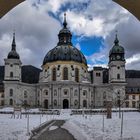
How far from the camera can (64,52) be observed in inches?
4200

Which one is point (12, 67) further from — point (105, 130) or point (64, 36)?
point (105, 130)

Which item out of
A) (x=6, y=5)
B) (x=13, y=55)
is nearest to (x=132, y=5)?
(x=6, y=5)

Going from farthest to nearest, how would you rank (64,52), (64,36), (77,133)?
1. (64,36)
2. (64,52)
3. (77,133)

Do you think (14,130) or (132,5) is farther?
(14,130)

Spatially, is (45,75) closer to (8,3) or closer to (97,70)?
(97,70)

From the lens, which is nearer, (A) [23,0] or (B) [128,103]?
(A) [23,0]

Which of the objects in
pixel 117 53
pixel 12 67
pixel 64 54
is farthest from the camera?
pixel 117 53

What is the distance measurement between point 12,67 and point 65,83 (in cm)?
1936

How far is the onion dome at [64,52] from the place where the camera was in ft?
349

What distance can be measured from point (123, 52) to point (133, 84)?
13959mm

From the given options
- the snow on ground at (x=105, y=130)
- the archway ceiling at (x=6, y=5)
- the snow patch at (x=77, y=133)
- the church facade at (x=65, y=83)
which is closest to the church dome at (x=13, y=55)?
the church facade at (x=65, y=83)

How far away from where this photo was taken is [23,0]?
933 centimetres

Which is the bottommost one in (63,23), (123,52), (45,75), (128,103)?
(128,103)

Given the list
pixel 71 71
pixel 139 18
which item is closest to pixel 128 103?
pixel 71 71
